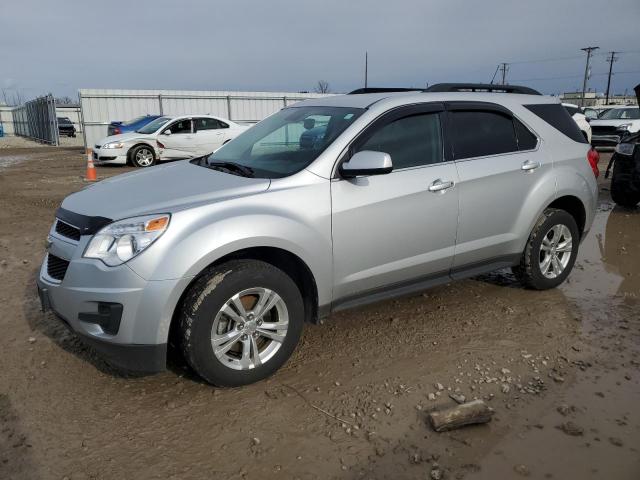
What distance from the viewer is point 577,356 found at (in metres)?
3.49

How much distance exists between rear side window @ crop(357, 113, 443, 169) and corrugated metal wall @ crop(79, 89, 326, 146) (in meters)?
18.0

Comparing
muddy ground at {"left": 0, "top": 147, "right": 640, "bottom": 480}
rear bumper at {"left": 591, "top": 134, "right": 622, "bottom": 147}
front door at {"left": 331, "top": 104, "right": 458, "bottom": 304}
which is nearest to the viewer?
muddy ground at {"left": 0, "top": 147, "right": 640, "bottom": 480}

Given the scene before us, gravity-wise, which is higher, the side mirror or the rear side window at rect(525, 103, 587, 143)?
the rear side window at rect(525, 103, 587, 143)

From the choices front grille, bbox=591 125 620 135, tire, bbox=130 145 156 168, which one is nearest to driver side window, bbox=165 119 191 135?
tire, bbox=130 145 156 168

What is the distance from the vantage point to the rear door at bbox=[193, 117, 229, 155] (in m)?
14.8

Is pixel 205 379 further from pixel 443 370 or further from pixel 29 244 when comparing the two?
pixel 29 244

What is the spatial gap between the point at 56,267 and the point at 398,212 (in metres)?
2.20

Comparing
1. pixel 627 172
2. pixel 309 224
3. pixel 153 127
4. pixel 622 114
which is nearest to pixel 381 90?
pixel 309 224

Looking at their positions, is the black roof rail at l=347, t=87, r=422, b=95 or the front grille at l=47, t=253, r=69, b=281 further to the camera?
the black roof rail at l=347, t=87, r=422, b=95

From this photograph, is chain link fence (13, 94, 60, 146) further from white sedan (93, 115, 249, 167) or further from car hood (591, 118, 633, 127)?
car hood (591, 118, 633, 127)

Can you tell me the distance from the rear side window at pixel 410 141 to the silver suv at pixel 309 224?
10 mm

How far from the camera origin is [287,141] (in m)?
3.92

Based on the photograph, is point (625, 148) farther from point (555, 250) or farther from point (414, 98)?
point (414, 98)

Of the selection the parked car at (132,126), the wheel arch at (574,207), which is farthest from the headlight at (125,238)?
the parked car at (132,126)
